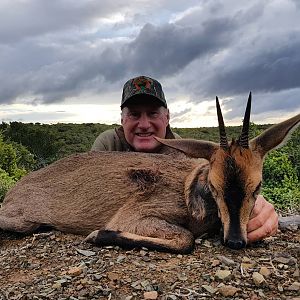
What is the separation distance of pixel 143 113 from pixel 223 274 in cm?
415

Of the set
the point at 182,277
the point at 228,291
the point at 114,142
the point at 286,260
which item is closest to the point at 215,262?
the point at 182,277

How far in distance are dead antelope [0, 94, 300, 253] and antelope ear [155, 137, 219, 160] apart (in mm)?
11

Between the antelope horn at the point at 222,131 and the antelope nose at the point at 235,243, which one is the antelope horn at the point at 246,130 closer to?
the antelope horn at the point at 222,131

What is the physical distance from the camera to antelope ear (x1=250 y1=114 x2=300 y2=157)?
5.88 metres

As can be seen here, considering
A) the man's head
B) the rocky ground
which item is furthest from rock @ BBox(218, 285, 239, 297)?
the man's head

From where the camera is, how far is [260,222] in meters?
6.05

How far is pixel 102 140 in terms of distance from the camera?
938 cm

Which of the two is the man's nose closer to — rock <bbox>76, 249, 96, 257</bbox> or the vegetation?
the vegetation

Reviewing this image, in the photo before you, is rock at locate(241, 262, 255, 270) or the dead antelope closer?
rock at locate(241, 262, 255, 270)

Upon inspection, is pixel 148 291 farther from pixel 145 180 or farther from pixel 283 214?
pixel 283 214

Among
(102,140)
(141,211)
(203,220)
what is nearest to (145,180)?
(141,211)

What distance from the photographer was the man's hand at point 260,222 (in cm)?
598

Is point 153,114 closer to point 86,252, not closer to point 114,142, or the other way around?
point 114,142

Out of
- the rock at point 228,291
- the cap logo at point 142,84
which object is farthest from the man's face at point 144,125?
the rock at point 228,291
